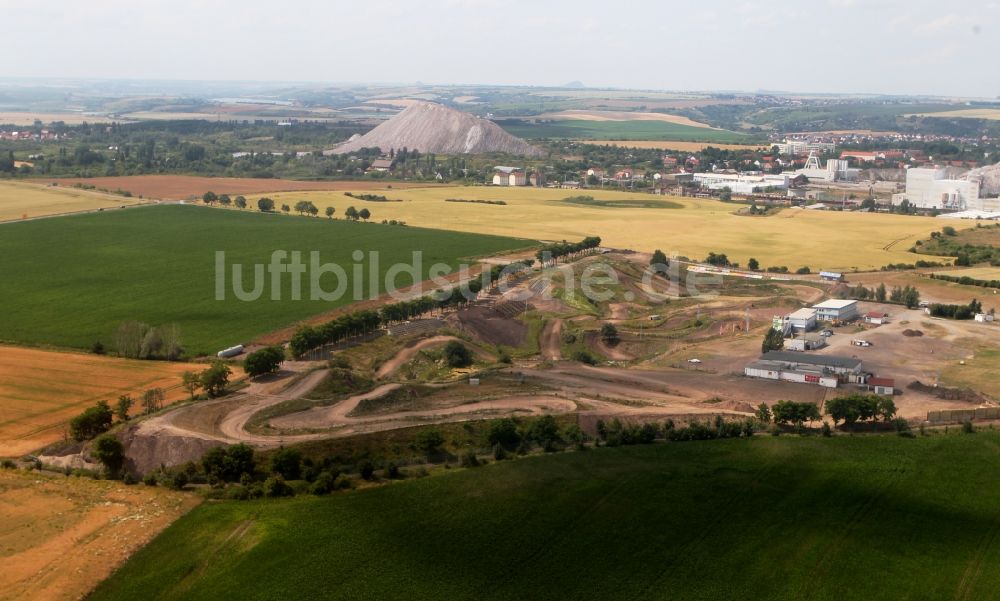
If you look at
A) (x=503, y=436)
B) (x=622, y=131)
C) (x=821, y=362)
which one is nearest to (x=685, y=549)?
(x=503, y=436)

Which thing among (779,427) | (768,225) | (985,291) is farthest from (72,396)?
(768,225)

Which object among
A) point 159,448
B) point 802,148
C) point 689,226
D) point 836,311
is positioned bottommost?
point 159,448

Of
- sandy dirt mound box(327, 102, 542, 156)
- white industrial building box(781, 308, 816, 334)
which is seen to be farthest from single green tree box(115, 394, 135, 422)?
sandy dirt mound box(327, 102, 542, 156)

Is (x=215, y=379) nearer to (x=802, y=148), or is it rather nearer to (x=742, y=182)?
(x=742, y=182)

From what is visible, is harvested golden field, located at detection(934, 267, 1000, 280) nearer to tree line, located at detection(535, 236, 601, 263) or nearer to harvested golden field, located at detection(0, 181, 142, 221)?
tree line, located at detection(535, 236, 601, 263)

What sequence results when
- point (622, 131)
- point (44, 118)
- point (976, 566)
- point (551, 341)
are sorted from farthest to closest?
point (44, 118) < point (622, 131) < point (551, 341) < point (976, 566)

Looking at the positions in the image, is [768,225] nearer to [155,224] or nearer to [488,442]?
[155,224]
